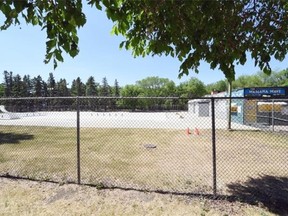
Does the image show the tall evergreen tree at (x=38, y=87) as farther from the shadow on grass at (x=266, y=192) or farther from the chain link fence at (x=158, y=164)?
the shadow on grass at (x=266, y=192)

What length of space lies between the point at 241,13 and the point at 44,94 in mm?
110033

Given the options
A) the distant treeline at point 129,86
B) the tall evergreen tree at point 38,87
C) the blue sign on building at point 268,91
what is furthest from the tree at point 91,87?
the blue sign on building at point 268,91

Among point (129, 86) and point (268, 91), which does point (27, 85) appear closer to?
point (129, 86)

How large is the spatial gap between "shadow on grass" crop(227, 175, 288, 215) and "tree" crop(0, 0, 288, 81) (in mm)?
2736

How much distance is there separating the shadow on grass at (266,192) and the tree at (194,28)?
274 centimetres

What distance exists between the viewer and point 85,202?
6.04 meters

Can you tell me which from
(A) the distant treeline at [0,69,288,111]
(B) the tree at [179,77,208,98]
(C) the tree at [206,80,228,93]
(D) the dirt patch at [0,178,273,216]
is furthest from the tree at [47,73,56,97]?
(D) the dirt patch at [0,178,273,216]

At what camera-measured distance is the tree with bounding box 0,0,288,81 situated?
10.6 ft

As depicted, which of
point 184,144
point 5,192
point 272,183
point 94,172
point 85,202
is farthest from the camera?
point 184,144

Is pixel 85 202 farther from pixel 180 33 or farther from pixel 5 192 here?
pixel 180 33

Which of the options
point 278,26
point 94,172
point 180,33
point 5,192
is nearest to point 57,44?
point 180,33

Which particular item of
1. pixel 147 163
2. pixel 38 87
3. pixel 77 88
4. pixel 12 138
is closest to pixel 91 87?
pixel 77 88

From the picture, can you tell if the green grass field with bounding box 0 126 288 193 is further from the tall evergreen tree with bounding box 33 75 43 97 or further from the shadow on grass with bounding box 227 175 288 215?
the tall evergreen tree with bounding box 33 75 43 97

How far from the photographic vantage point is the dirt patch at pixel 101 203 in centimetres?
559
